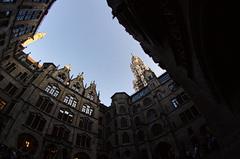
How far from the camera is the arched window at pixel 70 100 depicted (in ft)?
118

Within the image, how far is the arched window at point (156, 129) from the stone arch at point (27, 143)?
22209 millimetres

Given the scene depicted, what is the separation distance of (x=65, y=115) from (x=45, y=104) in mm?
4305

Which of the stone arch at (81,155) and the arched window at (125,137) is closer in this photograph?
the stone arch at (81,155)

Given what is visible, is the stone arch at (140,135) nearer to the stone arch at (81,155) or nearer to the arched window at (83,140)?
the arched window at (83,140)

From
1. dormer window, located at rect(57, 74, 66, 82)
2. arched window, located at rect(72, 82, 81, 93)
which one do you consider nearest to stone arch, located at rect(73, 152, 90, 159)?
arched window, located at rect(72, 82, 81, 93)

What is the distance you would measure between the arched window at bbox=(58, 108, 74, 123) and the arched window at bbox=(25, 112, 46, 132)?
367 cm

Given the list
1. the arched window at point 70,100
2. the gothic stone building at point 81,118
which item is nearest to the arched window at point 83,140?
the gothic stone building at point 81,118

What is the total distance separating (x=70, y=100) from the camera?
36.8 meters

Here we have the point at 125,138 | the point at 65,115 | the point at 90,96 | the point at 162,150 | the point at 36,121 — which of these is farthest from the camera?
the point at 90,96

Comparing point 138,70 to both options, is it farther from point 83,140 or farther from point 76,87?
point 83,140

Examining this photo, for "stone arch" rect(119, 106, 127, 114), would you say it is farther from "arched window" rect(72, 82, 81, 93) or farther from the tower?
the tower

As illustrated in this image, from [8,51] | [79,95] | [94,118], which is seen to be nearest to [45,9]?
[8,51]

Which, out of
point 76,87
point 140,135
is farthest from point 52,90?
point 140,135

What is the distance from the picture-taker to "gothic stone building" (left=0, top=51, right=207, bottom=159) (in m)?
26.7
